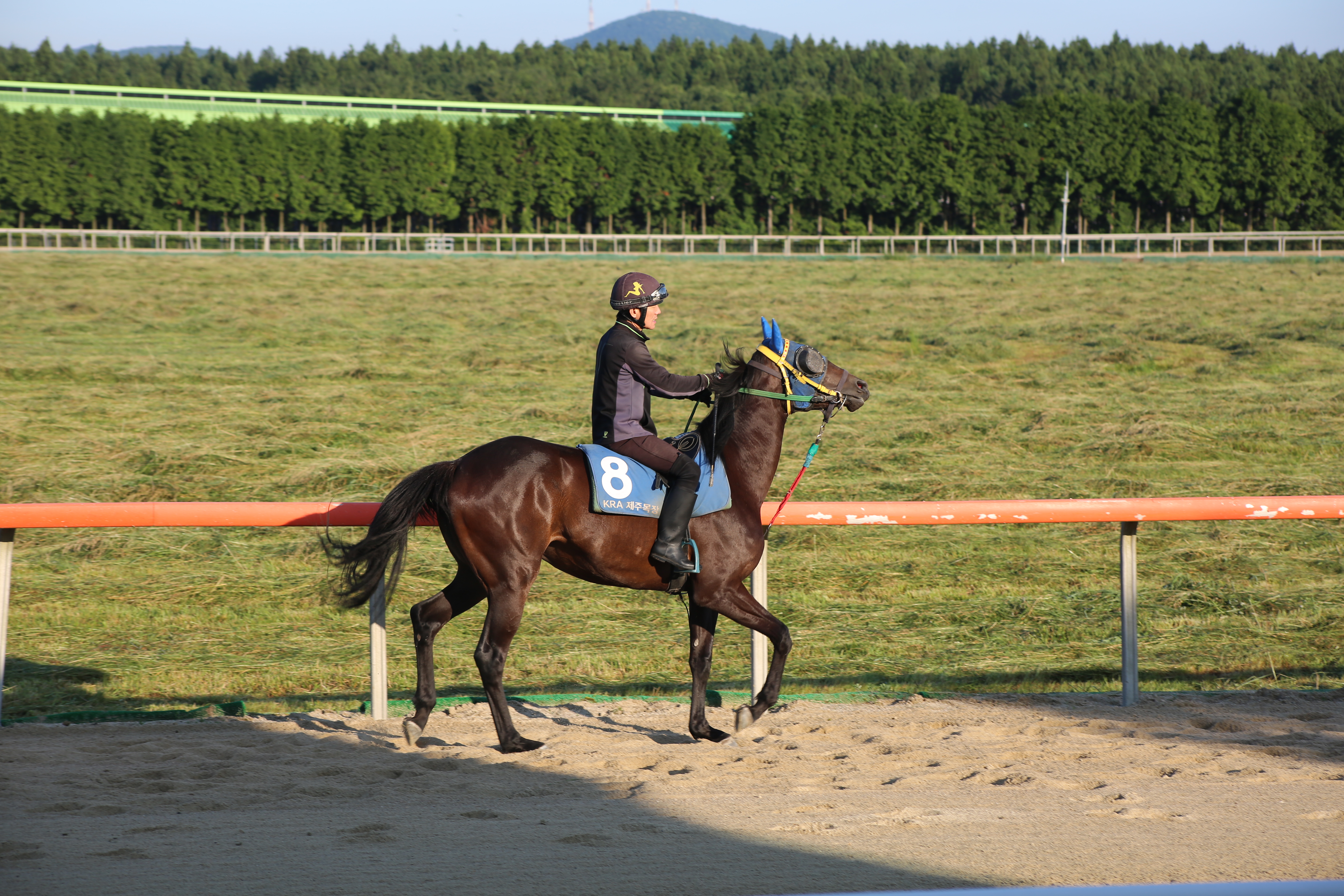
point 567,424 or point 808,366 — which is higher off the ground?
point 808,366

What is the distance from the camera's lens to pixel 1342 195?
185 ft

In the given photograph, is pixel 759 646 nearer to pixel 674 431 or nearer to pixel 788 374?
pixel 788 374

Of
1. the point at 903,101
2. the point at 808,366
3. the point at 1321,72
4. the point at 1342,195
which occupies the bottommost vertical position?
the point at 808,366

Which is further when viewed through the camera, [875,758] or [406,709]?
[406,709]

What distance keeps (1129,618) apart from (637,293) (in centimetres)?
310

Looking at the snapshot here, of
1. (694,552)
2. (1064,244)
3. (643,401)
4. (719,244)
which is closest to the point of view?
(694,552)

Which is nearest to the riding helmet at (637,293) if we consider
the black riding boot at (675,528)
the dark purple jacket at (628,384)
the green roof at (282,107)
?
the dark purple jacket at (628,384)

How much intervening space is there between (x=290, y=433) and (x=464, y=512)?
885cm

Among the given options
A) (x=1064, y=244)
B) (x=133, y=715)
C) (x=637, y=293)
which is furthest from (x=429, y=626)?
(x=1064, y=244)

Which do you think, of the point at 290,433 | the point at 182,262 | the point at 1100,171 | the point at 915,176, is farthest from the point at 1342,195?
the point at 290,433

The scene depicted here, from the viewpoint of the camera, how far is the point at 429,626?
566 centimetres

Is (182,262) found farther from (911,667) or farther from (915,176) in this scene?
(915,176)

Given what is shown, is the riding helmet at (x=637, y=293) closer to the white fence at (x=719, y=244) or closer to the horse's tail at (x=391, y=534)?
the horse's tail at (x=391, y=534)

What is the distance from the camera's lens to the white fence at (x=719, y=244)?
3775cm
